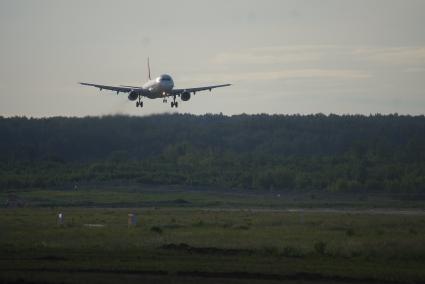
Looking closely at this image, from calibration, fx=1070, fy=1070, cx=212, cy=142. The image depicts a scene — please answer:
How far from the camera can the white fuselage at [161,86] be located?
94.4 m

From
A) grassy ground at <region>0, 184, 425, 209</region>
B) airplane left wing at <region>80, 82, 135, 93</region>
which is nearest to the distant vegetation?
grassy ground at <region>0, 184, 425, 209</region>

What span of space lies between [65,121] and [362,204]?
74.9 m

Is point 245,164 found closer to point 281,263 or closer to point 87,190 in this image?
point 87,190

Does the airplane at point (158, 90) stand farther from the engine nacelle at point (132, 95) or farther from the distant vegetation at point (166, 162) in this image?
the distant vegetation at point (166, 162)

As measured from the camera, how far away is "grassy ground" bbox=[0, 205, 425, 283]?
146ft

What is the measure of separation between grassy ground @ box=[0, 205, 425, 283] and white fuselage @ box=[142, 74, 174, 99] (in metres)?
16.2

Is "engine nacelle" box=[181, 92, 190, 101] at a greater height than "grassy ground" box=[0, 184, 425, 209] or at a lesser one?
greater

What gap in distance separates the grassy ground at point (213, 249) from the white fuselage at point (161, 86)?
1616cm

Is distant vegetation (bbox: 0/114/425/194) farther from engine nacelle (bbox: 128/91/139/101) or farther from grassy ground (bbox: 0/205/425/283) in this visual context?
grassy ground (bbox: 0/205/425/283)

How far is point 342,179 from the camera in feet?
479

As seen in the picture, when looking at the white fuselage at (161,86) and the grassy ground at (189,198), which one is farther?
the grassy ground at (189,198)

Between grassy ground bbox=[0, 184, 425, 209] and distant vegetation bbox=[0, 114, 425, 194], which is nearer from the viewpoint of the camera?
grassy ground bbox=[0, 184, 425, 209]

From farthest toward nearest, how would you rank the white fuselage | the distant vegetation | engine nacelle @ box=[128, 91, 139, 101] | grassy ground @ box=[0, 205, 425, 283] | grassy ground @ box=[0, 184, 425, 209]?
the distant vegetation < grassy ground @ box=[0, 184, 425, 209] < engine nacelle @ box=[128, 91, 139, 101] < the white fuselage < grassy ground @ box=[0, 205, 425, 283]

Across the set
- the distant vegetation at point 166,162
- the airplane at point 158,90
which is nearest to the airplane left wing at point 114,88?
the airplane at point 158,90
